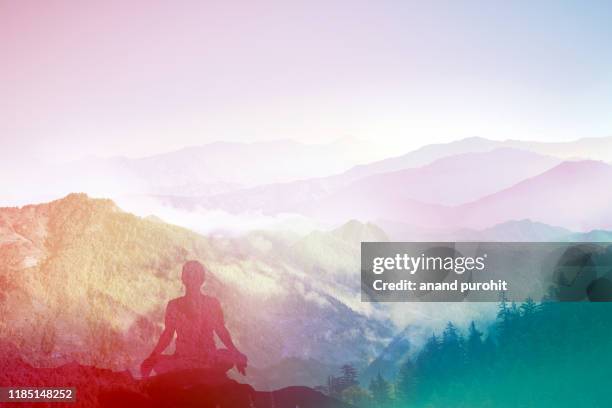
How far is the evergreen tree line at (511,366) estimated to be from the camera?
14.9 ft

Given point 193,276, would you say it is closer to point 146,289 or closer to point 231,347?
point 146,289

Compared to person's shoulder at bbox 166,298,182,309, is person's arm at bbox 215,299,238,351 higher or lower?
lower

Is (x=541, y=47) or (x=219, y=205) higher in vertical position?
(x=541, y=47)

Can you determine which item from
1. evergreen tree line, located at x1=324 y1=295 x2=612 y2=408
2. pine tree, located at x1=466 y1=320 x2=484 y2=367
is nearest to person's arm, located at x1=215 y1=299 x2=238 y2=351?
evergreen tree line, located at x1=324 y1=295 x2=612 y2=408

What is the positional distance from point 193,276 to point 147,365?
68cm

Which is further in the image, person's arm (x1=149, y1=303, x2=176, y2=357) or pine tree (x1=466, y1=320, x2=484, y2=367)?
pine tree (x1=466, y1=320, x2=484, y2=367)

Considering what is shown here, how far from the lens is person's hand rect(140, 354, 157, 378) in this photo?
444 centimetres

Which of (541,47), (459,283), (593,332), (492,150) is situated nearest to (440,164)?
(492,150)

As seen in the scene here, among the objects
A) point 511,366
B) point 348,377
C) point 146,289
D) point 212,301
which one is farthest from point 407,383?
point 146,289

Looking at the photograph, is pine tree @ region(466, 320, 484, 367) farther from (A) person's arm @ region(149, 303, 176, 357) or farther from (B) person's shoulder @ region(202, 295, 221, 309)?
(A) person's arm @ region(149, 303, 176, 357)

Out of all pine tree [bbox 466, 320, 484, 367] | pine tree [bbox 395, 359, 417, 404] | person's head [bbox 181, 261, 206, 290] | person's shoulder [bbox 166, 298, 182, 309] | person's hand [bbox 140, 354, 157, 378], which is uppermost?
person's head [bbox 181, 261, 206, 290]

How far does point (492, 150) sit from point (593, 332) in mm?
1491

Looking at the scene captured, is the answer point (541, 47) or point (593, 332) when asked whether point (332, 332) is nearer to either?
point (593, 332)

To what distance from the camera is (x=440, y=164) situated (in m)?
4.82
